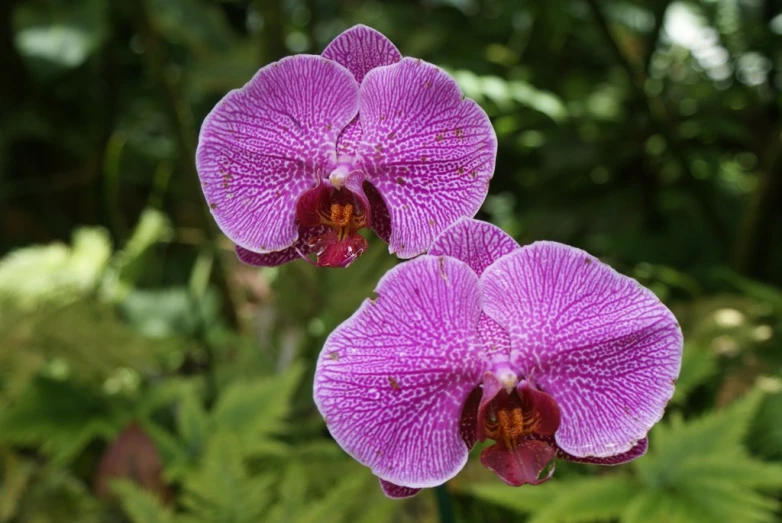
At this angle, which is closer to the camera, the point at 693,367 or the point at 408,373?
the point at 408,373

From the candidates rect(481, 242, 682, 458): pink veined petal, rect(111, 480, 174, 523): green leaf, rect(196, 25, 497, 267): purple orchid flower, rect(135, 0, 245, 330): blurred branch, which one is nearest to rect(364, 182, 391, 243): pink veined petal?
rect(196, 25, 497, 267): purple orchid flower

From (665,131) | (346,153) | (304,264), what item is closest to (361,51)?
(346,153)

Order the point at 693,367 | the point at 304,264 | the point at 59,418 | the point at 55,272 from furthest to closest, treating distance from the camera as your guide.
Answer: the point at 55,272 < the point at 304,264 < the point at 59,418 < the point at 693,367

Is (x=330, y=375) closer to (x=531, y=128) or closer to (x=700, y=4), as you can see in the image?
(x=531, y=128)

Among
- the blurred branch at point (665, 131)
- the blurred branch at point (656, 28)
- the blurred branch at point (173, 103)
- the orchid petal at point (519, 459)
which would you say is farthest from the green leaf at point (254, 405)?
the blurred branch at point (656, 28)

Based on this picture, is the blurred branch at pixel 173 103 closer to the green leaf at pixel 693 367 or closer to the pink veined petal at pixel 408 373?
the green leaf at pixel 693 367

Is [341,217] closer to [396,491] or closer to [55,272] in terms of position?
[396,491]

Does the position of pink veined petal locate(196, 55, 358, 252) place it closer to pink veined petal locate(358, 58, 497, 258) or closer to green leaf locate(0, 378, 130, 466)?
pink veined petal locate(358, 58, 497, 258)

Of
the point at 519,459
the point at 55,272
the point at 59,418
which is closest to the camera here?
the point at 519,459
